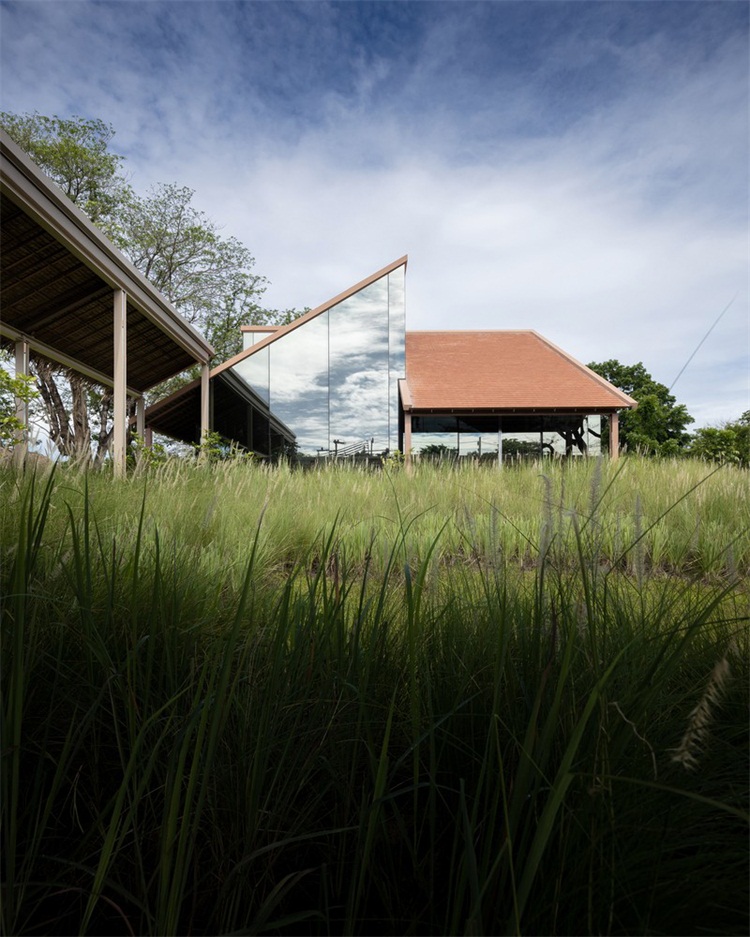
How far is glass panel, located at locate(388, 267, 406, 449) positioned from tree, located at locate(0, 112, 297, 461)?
450 inches

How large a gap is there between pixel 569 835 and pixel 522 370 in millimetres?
19090

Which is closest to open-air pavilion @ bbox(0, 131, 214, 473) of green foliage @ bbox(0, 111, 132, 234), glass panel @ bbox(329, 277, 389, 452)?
glass panel @ bbox(329, 277, 389, 452)

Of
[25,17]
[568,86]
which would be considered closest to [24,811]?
[25,17]

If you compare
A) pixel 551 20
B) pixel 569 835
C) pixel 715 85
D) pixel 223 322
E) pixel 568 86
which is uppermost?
pixel 223 322

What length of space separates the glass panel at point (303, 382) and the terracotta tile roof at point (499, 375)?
3.17 metres

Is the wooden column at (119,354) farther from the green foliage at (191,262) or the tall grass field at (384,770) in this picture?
the green foliage at (191,262)

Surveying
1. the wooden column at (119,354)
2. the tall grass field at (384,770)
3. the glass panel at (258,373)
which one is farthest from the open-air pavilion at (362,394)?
the tall grass field at (384,770)

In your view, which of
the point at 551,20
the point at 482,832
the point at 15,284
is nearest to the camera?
the point at 482,832

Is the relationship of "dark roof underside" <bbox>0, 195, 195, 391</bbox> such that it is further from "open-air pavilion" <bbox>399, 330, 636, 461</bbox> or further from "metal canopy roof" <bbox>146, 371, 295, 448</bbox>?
"open-air pavilion" <bbox>399, 330, 636, 461</bbox>

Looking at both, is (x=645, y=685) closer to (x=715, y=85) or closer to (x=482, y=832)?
(x=482, y=832)

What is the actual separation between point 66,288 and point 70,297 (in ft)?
1.50

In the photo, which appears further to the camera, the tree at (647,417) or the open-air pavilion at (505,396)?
the tree at (647,417)

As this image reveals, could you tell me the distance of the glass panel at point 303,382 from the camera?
1662cm

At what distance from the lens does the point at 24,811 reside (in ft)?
3.16
